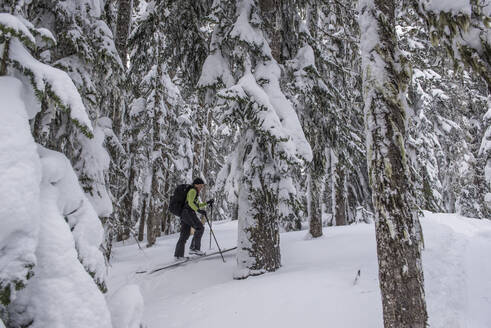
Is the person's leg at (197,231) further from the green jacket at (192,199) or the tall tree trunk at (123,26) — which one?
the tall tree trunk at (123,26)

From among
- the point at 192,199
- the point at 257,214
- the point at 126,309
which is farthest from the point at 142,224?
the point at 126,309

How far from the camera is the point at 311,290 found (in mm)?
4801

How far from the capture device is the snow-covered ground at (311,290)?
4.28 m

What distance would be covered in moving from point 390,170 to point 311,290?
231cm

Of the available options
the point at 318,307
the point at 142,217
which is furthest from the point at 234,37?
the point at 142,217

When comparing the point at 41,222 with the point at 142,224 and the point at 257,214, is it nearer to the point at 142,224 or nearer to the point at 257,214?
the point at 257,214

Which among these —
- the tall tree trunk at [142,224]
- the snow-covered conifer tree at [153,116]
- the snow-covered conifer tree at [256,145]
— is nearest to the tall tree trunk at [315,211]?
the snow-covered conifer tree at [256,145]

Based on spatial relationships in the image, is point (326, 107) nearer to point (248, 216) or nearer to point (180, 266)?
point (248, 216)

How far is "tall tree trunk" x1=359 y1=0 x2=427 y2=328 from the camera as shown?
3.54 metres

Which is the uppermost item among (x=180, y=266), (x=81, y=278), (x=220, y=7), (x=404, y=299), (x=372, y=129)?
(x=220, y=7)

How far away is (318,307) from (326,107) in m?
4.82

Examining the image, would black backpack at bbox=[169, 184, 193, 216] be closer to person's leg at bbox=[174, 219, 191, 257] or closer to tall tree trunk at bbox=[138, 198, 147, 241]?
person's leg at bbox=[174, 219, 191, 257]

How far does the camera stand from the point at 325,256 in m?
7.11

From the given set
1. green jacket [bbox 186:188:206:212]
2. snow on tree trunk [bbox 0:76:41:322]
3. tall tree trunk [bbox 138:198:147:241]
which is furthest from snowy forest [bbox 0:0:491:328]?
tall tree trunk [bbox 138:198:147:241]
